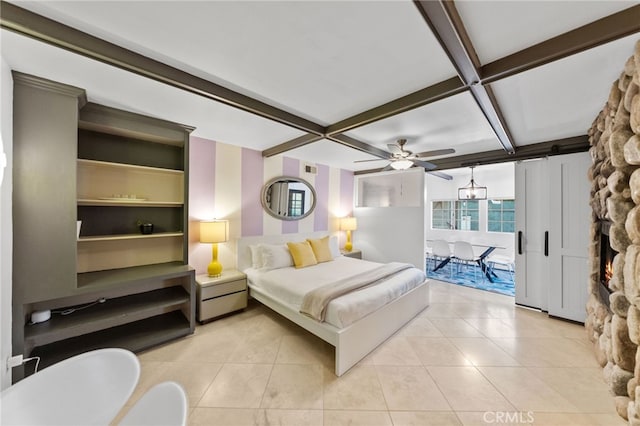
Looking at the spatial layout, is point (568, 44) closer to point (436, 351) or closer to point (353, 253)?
point (436, 351)

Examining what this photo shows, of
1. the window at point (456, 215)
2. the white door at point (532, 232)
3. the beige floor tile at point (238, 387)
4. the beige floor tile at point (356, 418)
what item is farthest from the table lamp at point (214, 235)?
the window at point (456, 215)

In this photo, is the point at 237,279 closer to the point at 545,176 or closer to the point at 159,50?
the point at 159,50

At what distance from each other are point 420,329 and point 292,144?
2.89 m

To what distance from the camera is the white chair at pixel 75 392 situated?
865 mm

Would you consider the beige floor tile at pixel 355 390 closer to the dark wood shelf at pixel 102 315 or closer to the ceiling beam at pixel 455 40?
the dark wood shelf at pixel 102 315

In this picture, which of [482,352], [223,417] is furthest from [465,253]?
[223,417]

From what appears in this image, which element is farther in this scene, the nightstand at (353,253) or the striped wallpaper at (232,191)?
the nightstand at (353,253)

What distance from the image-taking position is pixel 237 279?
3049 mm

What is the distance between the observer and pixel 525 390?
1794mm

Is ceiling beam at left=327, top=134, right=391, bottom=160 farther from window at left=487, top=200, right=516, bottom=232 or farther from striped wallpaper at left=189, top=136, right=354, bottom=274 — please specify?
window at left=487, top=200, right=516, bottom=232

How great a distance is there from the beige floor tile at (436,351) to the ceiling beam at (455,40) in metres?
2.33

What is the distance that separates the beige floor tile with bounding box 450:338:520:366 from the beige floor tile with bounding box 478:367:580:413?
8 centimetres

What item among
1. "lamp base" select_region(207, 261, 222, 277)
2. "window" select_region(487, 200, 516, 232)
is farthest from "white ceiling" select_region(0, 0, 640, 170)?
"window" select_region(487, 200, 516, 232)

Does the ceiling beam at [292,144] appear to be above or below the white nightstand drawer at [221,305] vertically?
above
